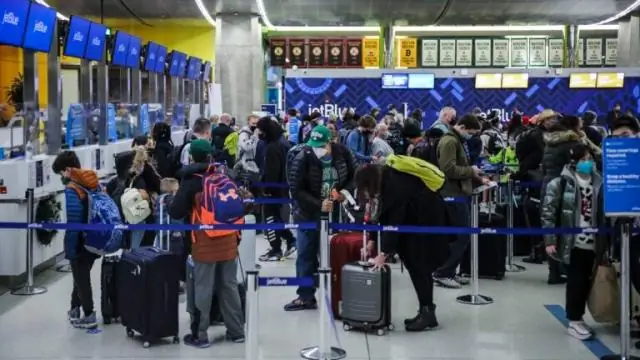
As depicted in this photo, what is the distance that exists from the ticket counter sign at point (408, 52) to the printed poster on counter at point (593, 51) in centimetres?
670

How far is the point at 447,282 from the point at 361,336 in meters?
2.21

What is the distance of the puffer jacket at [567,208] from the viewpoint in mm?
6207

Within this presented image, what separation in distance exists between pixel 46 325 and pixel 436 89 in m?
16.3

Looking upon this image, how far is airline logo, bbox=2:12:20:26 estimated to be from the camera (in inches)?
329

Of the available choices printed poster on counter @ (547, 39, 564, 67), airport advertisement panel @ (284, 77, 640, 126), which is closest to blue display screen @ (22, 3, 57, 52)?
airport advertisement panel @ (284, 77, 640, 126)

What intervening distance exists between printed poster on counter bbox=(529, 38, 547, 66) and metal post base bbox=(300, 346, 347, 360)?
931 inches

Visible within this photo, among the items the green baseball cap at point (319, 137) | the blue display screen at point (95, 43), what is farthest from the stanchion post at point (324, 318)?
the blue display screen at point (95, 43)

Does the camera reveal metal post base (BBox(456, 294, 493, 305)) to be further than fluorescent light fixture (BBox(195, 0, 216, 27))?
No

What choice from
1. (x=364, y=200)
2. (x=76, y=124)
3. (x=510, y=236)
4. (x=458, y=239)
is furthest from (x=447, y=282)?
(x=76, y=124)

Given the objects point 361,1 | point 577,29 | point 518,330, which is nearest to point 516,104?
point 361,1

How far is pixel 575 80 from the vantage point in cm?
2212

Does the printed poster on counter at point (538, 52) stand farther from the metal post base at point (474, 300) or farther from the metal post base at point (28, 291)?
the metal post base at point (28, 291)

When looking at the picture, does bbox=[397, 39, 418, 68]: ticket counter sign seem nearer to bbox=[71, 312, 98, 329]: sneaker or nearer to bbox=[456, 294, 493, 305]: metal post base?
bbox=[456, 294, 493, 305]: metal post base

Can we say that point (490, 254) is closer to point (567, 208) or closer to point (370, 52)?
point (567, 208)
